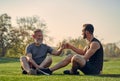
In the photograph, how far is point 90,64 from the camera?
428 inches

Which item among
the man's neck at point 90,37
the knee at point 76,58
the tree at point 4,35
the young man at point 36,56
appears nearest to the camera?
the knee at point 76,58

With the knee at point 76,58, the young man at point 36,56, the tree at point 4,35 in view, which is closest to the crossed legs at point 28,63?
the young man at point 36,56

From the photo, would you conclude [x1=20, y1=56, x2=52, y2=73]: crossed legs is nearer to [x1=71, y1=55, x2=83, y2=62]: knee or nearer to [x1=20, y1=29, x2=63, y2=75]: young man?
[x1=20, y1=29, x2=63, y2=75]: young man

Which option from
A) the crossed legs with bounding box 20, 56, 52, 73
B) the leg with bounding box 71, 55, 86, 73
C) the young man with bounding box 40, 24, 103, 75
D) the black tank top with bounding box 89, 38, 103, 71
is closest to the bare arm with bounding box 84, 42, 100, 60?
the young man with bounding box 40, 24, 103, 75

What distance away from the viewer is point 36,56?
39.5ft

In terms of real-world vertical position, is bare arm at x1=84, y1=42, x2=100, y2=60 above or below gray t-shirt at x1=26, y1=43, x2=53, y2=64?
above

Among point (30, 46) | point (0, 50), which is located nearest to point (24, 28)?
point (0, 50)

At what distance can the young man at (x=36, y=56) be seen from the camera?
38.0 ft

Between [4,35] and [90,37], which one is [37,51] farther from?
[4,35]

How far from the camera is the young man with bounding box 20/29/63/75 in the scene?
11.6 metres

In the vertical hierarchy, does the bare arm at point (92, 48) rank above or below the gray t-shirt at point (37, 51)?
above

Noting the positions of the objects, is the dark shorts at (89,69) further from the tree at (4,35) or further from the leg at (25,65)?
the tree at (4,35)

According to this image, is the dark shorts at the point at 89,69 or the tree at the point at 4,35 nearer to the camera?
the dark shorts at the point at 89,69

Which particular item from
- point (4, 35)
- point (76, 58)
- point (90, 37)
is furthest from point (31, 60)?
point (4, 35)
